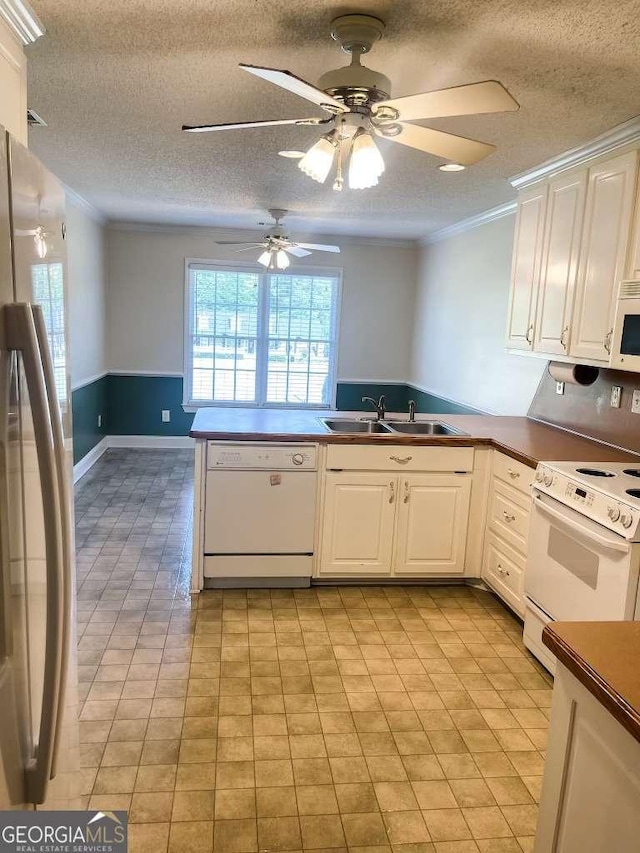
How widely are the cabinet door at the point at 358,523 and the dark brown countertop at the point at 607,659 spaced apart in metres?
2.17

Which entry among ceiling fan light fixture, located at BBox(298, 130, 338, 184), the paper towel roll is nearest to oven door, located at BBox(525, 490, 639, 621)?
the paper towel roll

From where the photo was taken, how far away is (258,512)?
352 centimetres

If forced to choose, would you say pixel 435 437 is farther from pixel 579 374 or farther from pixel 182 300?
pixel 182 300

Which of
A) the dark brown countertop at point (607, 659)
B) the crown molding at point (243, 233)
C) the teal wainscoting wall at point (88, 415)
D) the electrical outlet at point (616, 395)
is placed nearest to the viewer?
the dark brown countertop at point (607, 659)

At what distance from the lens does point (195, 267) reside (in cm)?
689

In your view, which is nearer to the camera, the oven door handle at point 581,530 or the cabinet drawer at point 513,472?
the oven door handle at point 581,530

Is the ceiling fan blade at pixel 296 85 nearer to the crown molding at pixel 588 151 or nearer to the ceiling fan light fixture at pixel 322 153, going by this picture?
the ceiling fan light fixture at pixel 322 153

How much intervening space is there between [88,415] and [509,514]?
4252mm

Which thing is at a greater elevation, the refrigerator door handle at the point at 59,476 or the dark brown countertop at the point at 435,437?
the refrigerator door handle at the point at 59,476

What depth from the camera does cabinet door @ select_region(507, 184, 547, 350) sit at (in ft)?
11.8

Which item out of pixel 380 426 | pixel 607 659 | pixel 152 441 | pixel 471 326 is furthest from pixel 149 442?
pixel 607 659

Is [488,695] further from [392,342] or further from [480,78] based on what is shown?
[392,342]

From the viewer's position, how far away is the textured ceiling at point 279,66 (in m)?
1.98

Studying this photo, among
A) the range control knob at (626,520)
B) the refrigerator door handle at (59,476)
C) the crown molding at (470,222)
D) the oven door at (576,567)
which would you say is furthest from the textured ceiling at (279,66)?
the oven door at (576,567)
